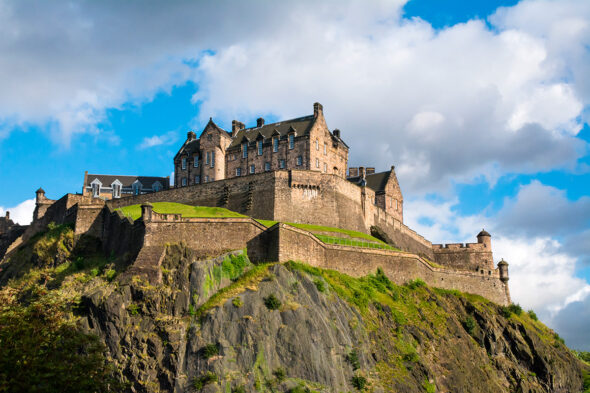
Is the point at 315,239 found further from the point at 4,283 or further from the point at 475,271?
the point at 4,283

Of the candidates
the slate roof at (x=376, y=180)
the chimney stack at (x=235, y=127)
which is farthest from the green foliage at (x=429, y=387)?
the chimney stack at (x=235, y=127)

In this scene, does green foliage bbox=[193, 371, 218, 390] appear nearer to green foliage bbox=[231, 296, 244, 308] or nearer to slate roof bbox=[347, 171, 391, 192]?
green foliage bbox=[231, 296, 244, 308]

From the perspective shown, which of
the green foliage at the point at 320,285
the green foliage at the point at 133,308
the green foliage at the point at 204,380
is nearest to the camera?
the green foliage at the point at 204,380

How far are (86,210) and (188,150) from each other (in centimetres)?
2560

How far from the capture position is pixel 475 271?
71.6 meters

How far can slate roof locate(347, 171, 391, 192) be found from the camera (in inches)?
3389

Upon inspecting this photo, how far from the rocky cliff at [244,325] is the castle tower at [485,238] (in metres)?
19.6

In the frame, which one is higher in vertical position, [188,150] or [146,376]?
[188,150]

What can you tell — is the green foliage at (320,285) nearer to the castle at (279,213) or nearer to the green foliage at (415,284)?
the castle at (279,213)

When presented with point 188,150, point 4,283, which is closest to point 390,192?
point 188,150

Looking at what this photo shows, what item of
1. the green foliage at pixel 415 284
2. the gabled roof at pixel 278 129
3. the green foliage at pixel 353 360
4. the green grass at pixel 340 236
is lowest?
the green foliage at pixel 353 360

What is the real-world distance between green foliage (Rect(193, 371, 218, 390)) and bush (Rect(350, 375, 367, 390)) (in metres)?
10.6

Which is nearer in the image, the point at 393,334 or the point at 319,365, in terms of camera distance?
the point at 319,365

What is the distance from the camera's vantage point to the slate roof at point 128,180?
3612 inches
